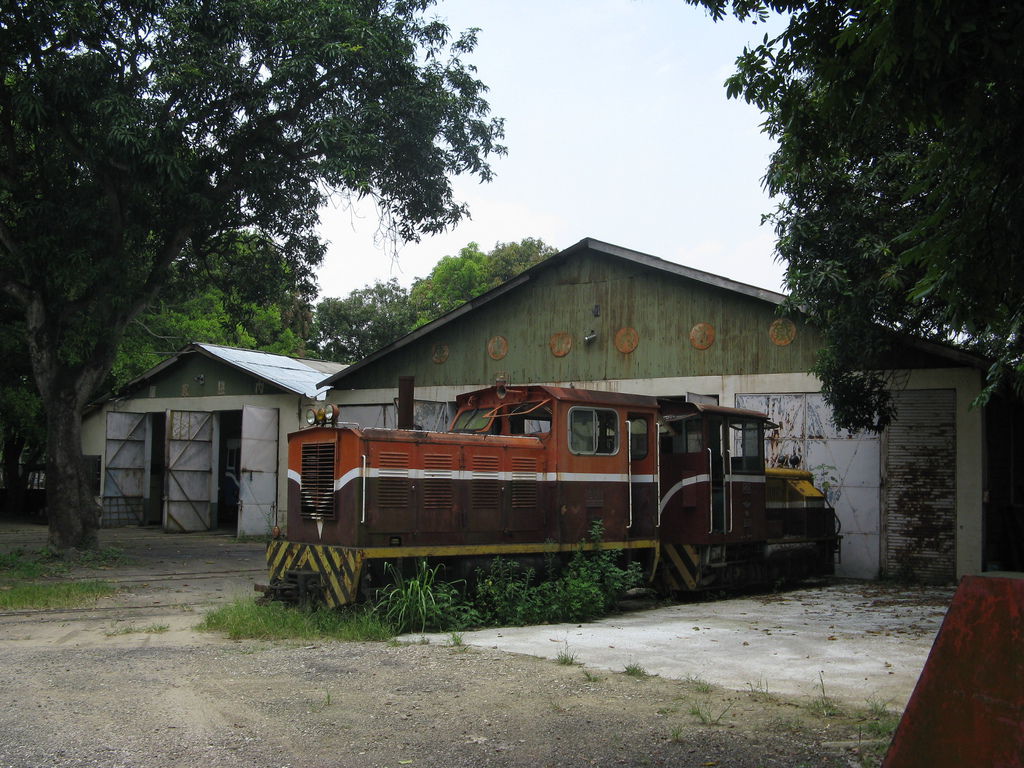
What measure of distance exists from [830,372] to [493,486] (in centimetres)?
606

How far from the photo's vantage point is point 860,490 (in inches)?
616

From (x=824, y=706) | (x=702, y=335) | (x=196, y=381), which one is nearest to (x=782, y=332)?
(x=702, y=335)

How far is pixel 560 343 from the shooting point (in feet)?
61.0

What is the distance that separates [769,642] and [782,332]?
820 cm

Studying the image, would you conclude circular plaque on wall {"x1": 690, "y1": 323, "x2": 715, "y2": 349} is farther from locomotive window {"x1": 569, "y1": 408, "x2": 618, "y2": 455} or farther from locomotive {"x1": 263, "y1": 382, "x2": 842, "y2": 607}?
locomotive window {"x1": 569, "y1": 408, "x2": 618, "y2": 455}

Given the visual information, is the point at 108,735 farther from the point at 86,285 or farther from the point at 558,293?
the point at 558,293

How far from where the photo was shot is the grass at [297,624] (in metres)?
9.02

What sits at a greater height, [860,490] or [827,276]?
[827,276]

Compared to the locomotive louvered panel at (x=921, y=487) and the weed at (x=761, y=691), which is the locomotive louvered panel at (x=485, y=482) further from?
the locomotive louvered panel at (x=921, y=487)

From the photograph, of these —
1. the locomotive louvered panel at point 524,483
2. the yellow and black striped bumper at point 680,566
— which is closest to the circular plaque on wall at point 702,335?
the yellow and black striped bumper at point 680,566

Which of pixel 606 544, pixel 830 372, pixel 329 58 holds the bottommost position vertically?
pixel 606 544

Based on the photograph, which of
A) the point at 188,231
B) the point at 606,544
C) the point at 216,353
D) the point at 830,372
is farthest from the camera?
the point at 216,353

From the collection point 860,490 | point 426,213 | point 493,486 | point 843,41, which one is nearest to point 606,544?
point 493,486

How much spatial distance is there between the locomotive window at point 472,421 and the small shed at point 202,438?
1028 centimetres
